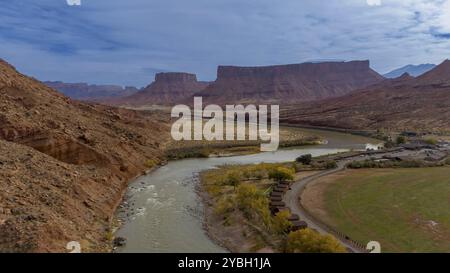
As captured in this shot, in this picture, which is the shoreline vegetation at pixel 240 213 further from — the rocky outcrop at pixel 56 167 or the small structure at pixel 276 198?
the rocky outcrop at pixel 56 167

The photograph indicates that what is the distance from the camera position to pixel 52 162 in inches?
1570

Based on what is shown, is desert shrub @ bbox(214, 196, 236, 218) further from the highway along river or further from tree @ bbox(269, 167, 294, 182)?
tree @ bbox(269, 167, 294, 182)

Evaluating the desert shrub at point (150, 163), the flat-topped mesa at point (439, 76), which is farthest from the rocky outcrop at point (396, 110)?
the desert shrub at point (150, 163)

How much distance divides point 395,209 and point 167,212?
2001cm

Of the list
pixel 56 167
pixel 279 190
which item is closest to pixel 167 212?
pixel 279 190

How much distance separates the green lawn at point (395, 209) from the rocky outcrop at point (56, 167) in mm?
18960

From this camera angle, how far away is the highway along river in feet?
93.4

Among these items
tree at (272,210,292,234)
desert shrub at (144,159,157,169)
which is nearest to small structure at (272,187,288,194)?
tree at (272,210,292,234)

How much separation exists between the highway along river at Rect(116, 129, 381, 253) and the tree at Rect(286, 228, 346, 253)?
5.72 meters

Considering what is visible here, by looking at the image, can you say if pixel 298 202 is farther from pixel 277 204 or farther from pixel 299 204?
pixel 277 204

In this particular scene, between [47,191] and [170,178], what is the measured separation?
20.4 meters

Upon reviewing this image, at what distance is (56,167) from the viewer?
38969 millimetres

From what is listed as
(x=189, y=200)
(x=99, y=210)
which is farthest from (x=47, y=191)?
(x=189, y=200)

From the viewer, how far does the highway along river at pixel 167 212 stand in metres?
28.5
